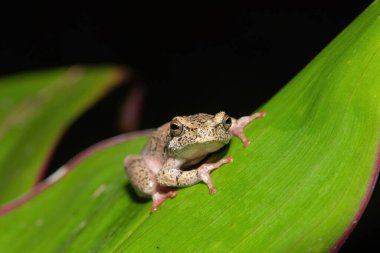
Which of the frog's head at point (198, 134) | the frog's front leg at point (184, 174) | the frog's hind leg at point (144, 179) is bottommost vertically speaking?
the frog's hind leg at point (144, 179)

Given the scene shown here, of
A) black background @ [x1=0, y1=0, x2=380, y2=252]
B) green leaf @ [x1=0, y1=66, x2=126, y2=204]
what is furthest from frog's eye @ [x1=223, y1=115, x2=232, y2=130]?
black background @ [x1=0, y1=0, x2=380, y2=252]

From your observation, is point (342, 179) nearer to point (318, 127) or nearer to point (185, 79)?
point (318, 127)

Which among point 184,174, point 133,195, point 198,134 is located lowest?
point 133,195

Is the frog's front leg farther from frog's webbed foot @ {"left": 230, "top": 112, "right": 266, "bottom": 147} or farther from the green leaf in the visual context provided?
the green leaf

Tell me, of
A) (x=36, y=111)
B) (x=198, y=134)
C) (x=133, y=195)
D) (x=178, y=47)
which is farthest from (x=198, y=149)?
(x=178, y=47)

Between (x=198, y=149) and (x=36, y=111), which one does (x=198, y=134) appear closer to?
(x=198, y=149)

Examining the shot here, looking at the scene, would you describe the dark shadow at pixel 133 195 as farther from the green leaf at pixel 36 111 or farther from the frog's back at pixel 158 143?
the green leaf at pixel 36 111

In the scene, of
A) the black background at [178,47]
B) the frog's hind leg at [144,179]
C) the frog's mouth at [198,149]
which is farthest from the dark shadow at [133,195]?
the black background at [178,47]
